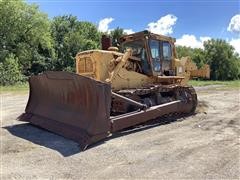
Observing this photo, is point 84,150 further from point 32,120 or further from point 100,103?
point 32,120

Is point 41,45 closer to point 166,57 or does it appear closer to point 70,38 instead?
point 70,38

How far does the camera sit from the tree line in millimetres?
33938

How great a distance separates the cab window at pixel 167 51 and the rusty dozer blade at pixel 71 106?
12.5 ft

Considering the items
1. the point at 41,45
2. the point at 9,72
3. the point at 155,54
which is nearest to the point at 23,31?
the point at 41,45

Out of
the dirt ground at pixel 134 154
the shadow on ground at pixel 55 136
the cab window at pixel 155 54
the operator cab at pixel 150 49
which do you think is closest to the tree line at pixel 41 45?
the operator cab at pixel 150 49

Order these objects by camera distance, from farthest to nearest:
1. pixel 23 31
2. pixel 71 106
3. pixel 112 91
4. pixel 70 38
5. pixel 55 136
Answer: pixel 70 38
pixel 23 31
pixel 112 91
pixel 71 106
pixel 55 136

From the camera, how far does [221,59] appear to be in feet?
174

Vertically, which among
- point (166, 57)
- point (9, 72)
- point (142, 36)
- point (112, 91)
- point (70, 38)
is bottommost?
point (112, 91)

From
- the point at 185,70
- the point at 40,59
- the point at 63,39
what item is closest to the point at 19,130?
the point at 185,70

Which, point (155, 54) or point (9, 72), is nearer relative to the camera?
point (155, 54)

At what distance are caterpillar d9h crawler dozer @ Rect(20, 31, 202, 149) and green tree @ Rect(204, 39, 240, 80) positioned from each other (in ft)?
138

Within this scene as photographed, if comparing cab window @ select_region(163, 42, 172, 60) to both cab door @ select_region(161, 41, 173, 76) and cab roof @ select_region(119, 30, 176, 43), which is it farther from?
cab roof @ select_region(119, 30, 176, 43)

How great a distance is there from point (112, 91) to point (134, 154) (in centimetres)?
303

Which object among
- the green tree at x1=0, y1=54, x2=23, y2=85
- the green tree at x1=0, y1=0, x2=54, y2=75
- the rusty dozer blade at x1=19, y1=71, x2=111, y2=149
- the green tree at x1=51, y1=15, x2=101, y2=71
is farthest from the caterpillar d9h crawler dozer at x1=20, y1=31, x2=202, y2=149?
the green tree at x1=51, y1=15, x2=101, y2=71
